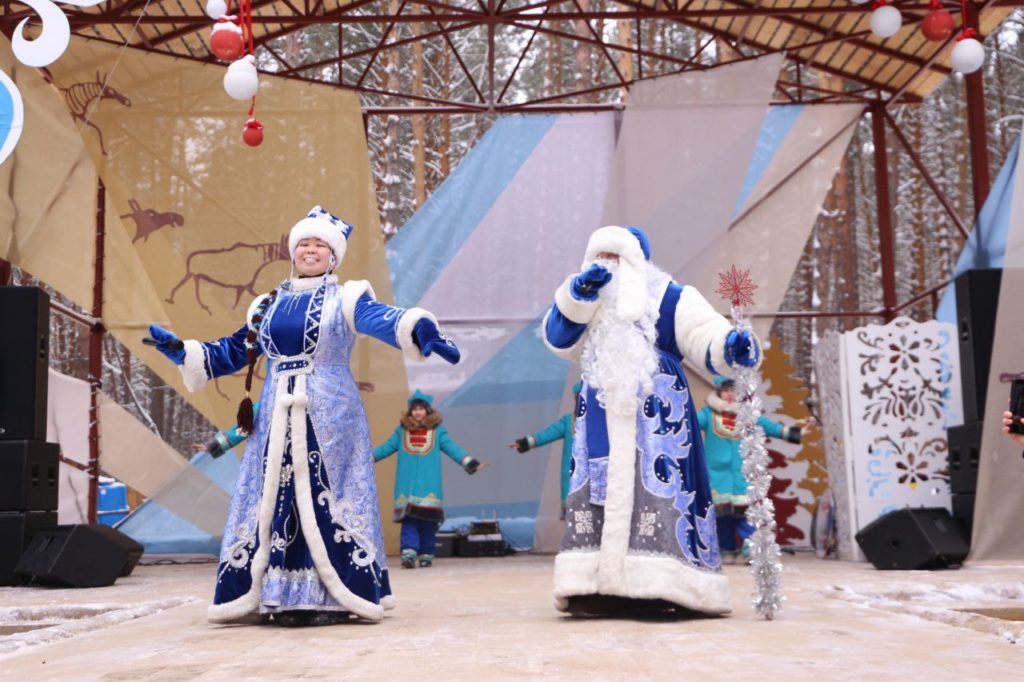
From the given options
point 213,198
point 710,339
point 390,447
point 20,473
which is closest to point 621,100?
point 213,198

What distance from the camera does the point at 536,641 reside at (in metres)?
3.34

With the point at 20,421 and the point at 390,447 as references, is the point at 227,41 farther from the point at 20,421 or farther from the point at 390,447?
the point at 390,447

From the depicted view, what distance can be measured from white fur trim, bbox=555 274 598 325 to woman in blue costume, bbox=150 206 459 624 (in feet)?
1.40

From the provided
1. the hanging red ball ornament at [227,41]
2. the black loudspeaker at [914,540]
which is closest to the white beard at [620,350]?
the hanging red ball ornament at [227,41]

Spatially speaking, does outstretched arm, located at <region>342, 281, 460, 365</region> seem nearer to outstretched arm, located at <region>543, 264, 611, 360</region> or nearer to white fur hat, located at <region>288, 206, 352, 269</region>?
white fur hat, located at <region>288, 206, 352, 269</region>

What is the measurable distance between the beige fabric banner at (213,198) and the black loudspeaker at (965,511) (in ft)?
13.6

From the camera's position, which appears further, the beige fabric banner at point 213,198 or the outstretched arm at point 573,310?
the beige fabric banner at point 213,198

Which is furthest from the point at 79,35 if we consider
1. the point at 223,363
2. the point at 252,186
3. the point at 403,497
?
the point at 223,363

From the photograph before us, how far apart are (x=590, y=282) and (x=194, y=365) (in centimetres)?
144

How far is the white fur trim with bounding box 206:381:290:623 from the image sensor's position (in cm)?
413

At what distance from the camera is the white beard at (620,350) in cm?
416

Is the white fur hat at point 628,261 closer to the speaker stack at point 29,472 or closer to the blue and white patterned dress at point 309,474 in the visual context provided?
the blue and white patterned dress at point 309,474

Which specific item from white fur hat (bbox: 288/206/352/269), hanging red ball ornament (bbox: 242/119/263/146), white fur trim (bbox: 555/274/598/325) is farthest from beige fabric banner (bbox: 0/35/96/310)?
white fur trim (bbox: 555/274/598/325)

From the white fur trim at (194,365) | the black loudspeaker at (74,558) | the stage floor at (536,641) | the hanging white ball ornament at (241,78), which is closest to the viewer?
the stage floor at (536,641)
